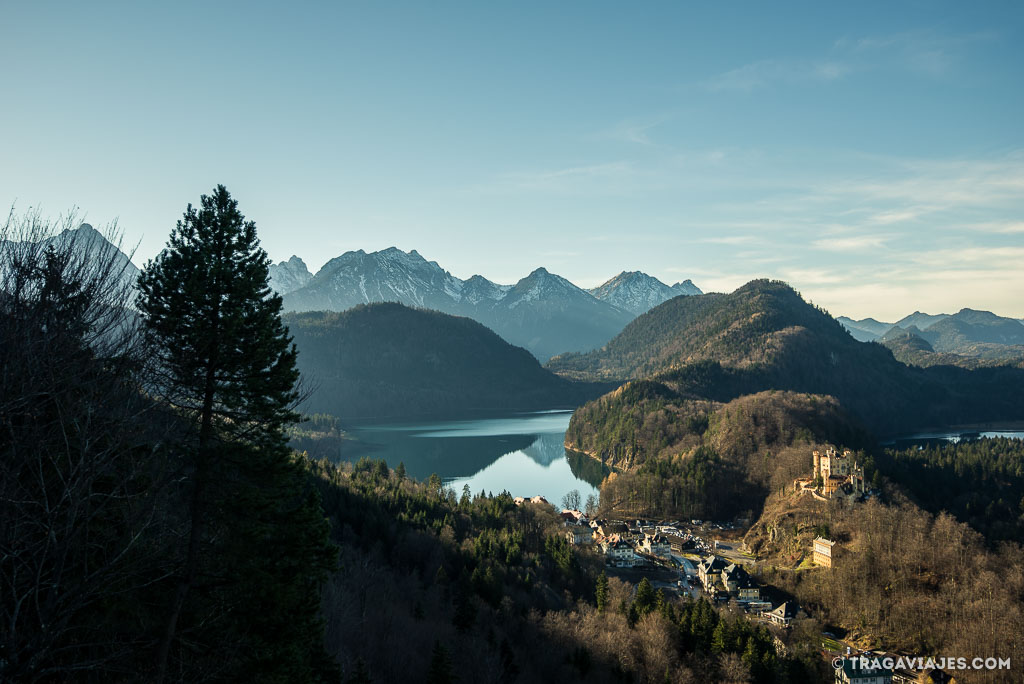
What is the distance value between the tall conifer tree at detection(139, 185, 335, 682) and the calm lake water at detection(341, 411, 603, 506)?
5848 cm

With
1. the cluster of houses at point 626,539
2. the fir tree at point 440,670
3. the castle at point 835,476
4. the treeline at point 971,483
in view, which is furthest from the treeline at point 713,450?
the fir tree at point 440,670

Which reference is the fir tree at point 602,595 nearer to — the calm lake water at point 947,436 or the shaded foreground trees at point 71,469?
the shaded foreground trees at point 71,469

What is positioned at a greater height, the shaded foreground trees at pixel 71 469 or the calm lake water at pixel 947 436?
the shaded foreground trees at pixel 71 469

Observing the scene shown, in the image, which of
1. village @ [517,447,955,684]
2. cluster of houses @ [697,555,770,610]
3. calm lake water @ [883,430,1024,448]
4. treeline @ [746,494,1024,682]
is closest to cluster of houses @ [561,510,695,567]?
village @ [517,447,955,684]

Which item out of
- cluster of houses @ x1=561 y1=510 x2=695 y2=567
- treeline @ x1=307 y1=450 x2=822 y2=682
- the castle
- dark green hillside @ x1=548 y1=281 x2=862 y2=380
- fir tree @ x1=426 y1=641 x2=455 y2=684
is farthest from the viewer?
dark green hillside @ x1=548 y1=281 x2=862 y2=380

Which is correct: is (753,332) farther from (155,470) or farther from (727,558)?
(155,470)

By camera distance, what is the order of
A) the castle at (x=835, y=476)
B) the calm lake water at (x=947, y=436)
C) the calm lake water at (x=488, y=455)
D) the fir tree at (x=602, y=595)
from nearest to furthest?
1. the fir tree at (x=602, y=595)
2. the castle at (x=835, y=476)
3. the calm lake water at (x=488, y=455)
4. the calm lake water at (x=947, y=436)

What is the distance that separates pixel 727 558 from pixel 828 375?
11024 centimetres

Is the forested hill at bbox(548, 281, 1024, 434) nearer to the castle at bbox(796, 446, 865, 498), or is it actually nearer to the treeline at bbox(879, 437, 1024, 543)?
the treeline at bbox(879, 437, 1024, 543)

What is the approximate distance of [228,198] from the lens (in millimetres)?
9547

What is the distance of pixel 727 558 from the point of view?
45.3 metres

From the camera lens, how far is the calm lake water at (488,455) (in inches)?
2985

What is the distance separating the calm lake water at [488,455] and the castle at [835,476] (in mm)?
24429

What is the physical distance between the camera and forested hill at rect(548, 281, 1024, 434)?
4914 inches
